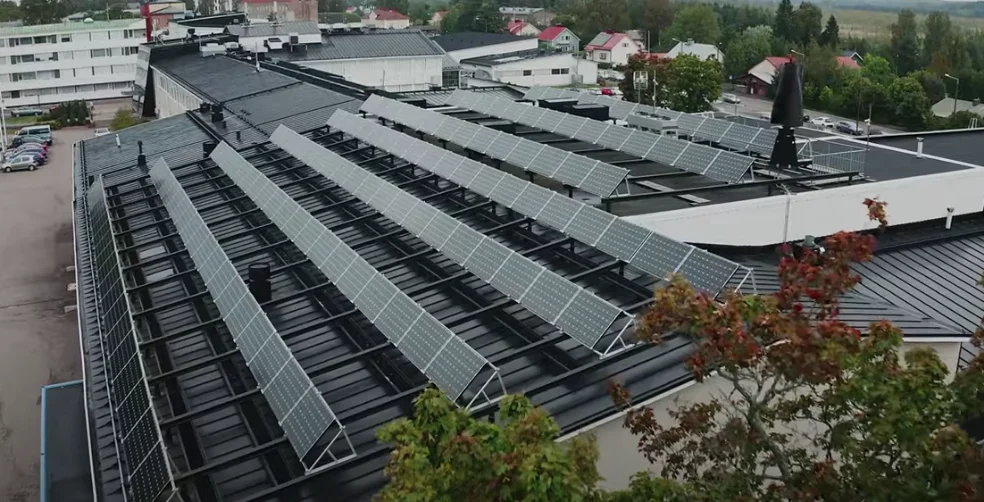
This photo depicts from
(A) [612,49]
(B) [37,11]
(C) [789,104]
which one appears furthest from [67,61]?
(C) [789,104]

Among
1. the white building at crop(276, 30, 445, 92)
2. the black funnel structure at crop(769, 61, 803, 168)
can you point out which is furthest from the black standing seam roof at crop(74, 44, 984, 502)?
the white building at crop(276, 30, 445, 92)

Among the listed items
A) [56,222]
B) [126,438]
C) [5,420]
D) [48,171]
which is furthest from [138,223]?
[48,171]

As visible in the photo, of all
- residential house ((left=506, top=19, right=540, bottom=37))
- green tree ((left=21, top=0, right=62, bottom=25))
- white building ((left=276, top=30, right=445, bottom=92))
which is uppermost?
green tree ((left=21, top=0, right=62, bottom=25))

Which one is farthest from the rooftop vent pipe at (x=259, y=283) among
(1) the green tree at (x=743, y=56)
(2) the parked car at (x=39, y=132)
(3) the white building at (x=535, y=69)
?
(1) the green tree at (x=743, y=56)

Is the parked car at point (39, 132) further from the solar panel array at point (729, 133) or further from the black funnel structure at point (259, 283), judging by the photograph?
the black funnel structure at point (259, 283)

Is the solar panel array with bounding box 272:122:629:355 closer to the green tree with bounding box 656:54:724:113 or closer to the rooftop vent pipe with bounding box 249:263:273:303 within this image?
the rooftop vent pipe with bounding box 249:263:273:303

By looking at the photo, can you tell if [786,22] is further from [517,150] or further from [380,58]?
[517,150]
